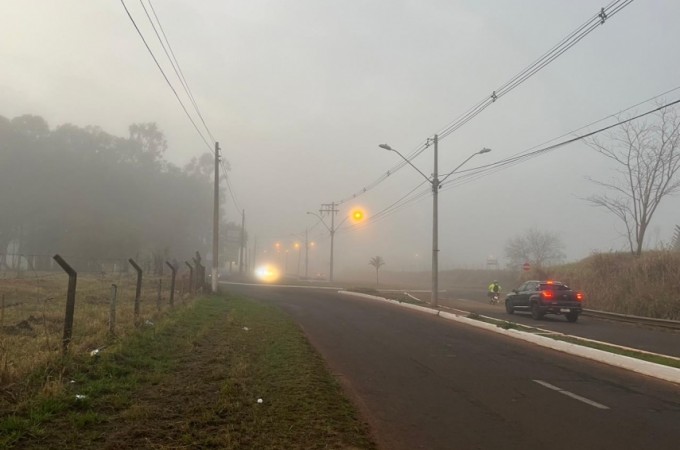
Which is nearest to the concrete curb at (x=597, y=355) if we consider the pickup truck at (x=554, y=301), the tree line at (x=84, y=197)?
the pickup truck at (x=554, y=301)

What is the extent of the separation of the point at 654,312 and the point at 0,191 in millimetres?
70863

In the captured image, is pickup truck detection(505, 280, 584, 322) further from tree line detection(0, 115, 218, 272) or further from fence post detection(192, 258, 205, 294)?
tree line detection(0, 115, 218, 272)

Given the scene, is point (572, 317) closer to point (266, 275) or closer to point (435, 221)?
point (435, 221)

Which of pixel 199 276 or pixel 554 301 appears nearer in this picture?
pixel 554 301

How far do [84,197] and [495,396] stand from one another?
238 feet

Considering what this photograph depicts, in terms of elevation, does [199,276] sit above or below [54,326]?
above

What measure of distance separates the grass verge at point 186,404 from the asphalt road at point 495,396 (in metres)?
0.61

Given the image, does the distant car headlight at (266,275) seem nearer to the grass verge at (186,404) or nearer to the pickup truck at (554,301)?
the pickup truck at (554,301)

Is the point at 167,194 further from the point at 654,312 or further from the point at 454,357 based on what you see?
the point at 454,357

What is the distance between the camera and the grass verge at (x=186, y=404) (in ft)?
17.5

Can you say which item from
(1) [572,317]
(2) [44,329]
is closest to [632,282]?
(1) [572,317]

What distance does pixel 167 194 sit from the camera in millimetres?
87688

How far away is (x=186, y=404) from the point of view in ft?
21.9

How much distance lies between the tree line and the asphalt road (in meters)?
48.4
